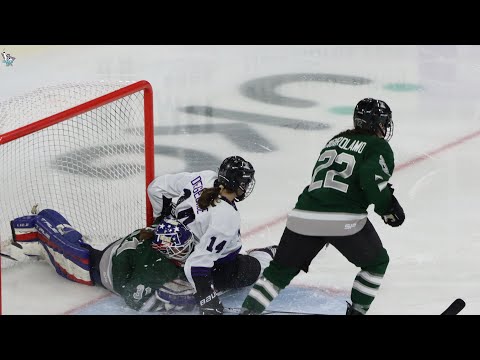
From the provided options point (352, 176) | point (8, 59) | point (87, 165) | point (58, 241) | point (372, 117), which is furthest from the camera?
point (8, 59)

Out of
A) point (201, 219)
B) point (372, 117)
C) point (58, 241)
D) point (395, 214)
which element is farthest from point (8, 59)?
point (395, 214)

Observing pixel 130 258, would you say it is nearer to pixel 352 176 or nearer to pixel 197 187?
pixel 197 187

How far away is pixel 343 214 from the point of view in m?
3.55

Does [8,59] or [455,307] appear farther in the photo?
[8,59]

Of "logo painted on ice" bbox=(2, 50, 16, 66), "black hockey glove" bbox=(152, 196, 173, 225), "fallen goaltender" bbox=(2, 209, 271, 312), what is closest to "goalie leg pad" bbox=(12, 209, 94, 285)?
"fallen goaltender" bbox=(2, 209, 271, 312)

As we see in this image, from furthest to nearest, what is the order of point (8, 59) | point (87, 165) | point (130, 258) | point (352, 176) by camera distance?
point (8, 59) < point (87, 165) < point (130, 258) < point (352, 176)

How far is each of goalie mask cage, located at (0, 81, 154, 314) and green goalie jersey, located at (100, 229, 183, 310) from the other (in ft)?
0.82

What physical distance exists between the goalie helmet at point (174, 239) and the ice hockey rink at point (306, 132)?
303 millimetres

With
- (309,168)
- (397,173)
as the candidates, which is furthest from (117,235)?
(397,173)

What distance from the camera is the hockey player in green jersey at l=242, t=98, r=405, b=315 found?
3541 mm

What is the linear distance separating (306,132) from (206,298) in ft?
6.97

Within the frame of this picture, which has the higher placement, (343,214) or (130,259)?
(343,214)

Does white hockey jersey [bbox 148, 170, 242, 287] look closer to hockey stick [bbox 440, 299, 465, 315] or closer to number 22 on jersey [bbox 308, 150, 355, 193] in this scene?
number 22 on jersey [bbox 308, 150, 355, 193]

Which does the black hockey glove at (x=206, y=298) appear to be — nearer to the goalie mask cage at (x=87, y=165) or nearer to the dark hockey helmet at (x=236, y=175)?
the dark hockey helmet at (x=236, y=175)
